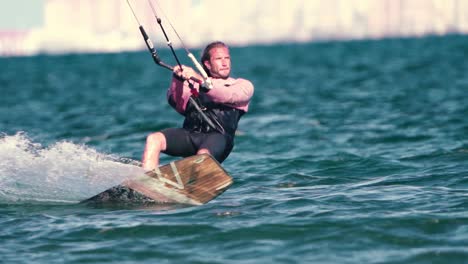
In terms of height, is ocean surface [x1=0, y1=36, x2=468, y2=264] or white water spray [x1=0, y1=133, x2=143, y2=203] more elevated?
white water spray [x1=0, y1=133, x2=143, y2=203]

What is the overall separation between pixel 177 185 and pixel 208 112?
3.17ft

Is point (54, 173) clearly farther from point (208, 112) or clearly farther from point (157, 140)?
point (208, 112)

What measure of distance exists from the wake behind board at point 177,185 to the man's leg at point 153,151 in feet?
0.59

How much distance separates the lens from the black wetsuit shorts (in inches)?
419

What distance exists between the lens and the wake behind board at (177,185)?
10.2 metres

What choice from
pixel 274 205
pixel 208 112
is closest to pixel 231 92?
pixel 208 112

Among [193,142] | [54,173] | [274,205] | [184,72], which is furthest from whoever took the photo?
[54,173]

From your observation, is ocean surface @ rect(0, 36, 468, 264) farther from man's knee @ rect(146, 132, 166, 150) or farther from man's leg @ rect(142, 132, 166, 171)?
man's knee @ rect(146, 132, 166, 150)

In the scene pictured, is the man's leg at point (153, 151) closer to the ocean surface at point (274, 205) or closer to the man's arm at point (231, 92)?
the ocean surface at point (274, 205)

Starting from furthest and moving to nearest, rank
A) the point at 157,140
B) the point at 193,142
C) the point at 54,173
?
the point at 54,173 → the point at 193,142 → the point at 157,140

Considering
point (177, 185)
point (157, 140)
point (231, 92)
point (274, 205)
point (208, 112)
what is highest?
point (231, 92)

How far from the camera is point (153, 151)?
410 inches

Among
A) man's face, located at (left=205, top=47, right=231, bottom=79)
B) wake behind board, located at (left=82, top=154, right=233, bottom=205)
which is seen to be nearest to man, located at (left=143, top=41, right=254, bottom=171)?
man's face, located at (left=205, top=47, right=231, bottom=79)

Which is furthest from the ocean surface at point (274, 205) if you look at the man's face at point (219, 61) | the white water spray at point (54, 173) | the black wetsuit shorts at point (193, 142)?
the man's face at point (219, 61)
